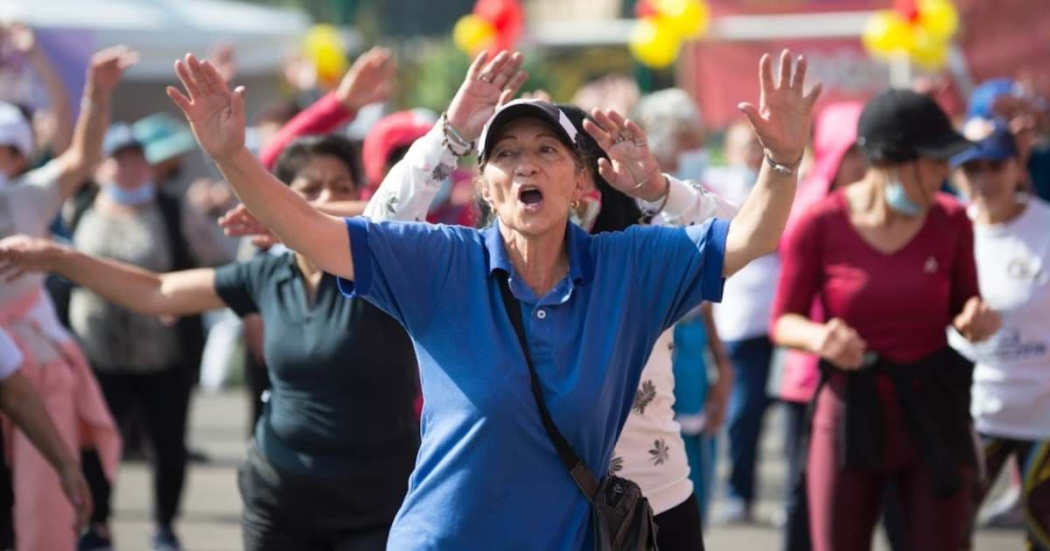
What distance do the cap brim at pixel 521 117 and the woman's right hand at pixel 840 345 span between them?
172 centimetres

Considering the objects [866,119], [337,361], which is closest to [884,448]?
[866,119]

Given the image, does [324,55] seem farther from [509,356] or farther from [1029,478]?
[509,356]

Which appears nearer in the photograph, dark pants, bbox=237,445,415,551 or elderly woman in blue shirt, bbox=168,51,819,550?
elderly woman in blue shirt, bbox=168,51,819,550

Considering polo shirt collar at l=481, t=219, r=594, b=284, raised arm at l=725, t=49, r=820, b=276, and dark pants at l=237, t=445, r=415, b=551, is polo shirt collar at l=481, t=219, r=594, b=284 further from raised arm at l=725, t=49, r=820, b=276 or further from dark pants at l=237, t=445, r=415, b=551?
dark pants at l=237, t=445, r=415, b=551

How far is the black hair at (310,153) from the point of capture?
549 centimetres

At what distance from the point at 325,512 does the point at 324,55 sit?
38.6ft

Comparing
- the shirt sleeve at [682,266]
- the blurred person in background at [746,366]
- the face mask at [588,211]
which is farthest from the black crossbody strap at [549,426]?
the blurred person in background at [746,366]

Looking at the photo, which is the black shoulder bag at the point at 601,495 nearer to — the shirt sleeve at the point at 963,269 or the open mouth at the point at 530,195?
the open mouth at the point at 530,195

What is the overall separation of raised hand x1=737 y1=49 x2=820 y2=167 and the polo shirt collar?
19.3 inches

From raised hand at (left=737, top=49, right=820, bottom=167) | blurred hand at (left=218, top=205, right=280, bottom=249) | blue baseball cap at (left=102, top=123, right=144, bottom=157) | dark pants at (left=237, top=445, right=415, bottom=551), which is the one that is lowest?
dark pants at (left=237, top=445, right=415, bottom=551)

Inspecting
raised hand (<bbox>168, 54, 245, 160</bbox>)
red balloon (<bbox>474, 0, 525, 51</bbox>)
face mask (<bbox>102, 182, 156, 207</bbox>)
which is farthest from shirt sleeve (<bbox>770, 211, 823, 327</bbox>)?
red balloon (<bbox>474, 0, 525, 51</bbox>)

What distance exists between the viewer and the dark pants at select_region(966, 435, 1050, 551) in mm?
6297

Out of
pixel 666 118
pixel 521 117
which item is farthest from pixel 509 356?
pixel 666 118

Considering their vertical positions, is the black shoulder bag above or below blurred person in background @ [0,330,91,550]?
above
